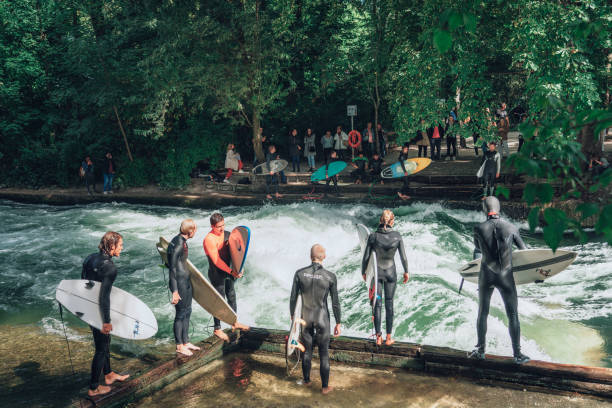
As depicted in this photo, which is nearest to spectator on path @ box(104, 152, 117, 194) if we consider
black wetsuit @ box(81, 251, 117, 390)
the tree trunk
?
the tree trunk

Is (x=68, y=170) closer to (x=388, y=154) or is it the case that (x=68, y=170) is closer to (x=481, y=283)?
(x=388, y=154)

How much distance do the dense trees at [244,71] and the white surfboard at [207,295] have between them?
21.5 ft

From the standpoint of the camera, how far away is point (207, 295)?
23.5ft

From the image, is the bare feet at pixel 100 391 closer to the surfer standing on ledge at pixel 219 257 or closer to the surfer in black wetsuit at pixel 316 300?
the surfer standing on ledge at pixel 219 257

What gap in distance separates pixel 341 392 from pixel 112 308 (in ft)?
9.63

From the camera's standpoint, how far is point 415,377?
657 centimetres

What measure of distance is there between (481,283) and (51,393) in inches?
227

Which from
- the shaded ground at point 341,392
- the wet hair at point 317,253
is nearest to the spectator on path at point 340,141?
the shaded ground at point 341,392

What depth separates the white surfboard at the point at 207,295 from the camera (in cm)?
694

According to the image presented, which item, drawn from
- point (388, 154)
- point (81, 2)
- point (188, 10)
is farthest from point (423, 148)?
point (81, 2)

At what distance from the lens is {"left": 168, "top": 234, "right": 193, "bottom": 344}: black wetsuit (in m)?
6.74

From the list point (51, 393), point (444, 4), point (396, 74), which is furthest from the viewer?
point (396, 74)

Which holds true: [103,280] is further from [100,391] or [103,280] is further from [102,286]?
[100,391]

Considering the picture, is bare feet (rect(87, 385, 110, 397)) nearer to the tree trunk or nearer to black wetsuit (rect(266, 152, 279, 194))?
black wetsuit (rect(266, 152, 279, 194))
